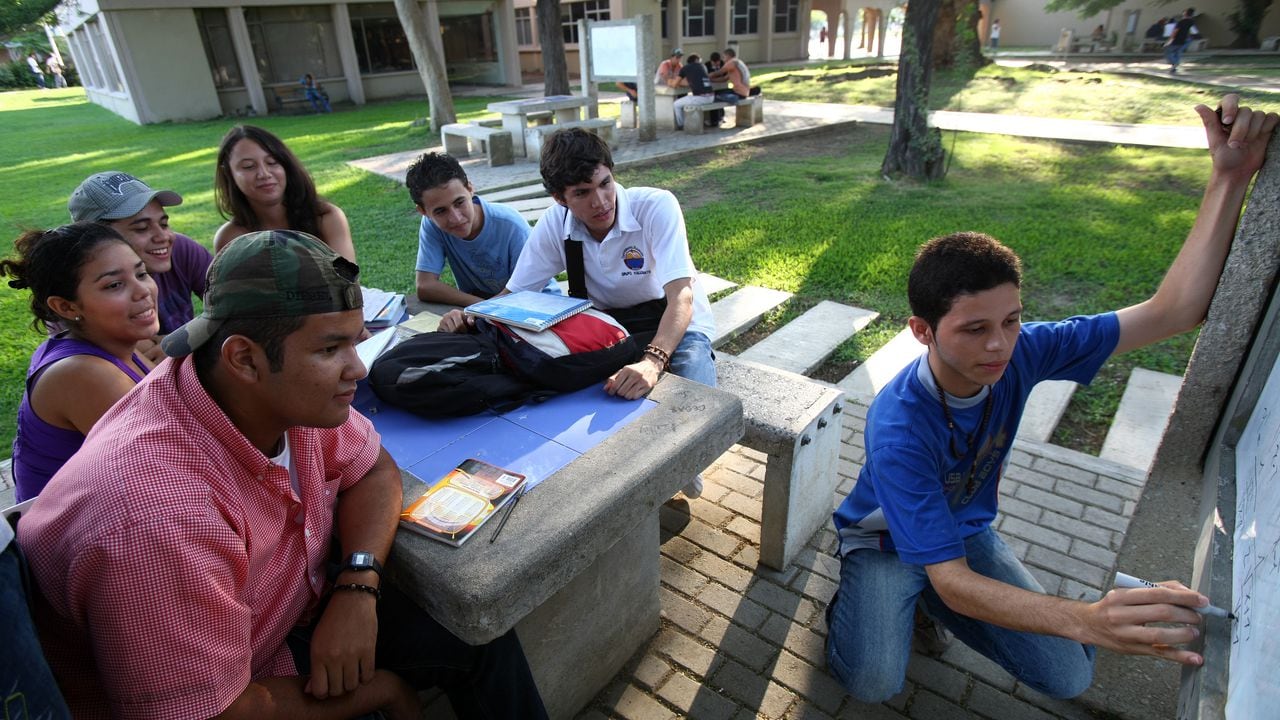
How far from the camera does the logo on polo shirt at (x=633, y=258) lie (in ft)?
9.96

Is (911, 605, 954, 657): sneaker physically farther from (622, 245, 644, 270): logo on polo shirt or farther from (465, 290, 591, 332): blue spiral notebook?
(622, 245, 644, 270): logo on polo shirt

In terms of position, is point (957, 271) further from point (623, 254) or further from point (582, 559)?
point (623, 254)

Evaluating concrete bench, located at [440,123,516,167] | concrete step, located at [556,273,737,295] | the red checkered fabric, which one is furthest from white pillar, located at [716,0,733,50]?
the red checkered fabric

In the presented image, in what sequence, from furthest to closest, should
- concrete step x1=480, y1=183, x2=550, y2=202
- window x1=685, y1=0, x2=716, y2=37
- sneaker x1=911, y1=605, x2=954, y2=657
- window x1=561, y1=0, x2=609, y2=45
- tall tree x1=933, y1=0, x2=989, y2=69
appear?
window x1=685, y1=0, x2=716, y2=37 → window x1=561, y1=0, x2=609, y2=45 → tall tree x1=933, y1=0, x2=989, y2=69 → concrete step x1=480, y1=183, x2=550, y2=202 → sneaker x1=911, y1=605, x2=954, y2=657

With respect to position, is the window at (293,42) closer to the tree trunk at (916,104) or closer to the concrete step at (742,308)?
the tree trunk at (916,104)

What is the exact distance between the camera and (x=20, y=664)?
1058 mm

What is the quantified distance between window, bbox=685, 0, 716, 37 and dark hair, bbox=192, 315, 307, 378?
26434 mm

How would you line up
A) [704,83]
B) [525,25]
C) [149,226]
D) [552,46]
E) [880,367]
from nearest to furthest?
[149,226] → [880,367] → [704,83] → [552,46] → [525,25]

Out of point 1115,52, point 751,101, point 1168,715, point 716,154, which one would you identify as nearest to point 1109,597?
point 1168,715

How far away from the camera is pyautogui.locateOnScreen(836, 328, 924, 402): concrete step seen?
4.02m

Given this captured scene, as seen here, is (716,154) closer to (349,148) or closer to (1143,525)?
(349,148)

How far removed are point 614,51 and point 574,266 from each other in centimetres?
972

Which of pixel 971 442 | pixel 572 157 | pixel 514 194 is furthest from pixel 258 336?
pixel 514 194

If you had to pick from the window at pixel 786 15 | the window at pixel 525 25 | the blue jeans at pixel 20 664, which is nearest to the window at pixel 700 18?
the window at pixel 786 15
